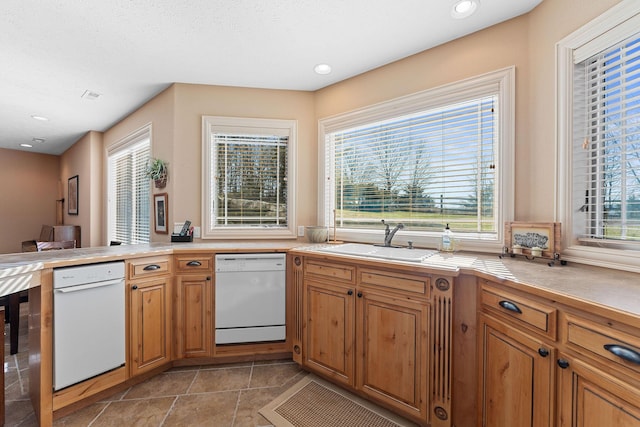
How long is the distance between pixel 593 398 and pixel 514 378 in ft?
1.13

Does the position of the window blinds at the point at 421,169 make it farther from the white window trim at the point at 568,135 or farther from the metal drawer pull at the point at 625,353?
the metal drawer pull at the point at 625,353

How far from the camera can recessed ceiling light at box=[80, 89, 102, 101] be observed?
2.87 meters

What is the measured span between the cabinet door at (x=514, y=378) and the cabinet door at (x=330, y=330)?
784mm

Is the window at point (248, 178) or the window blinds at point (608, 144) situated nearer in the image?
the window blinds at point (608, 144)

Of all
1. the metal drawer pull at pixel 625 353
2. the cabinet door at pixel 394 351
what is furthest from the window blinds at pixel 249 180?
the metal drawer pull at pixel 625 353

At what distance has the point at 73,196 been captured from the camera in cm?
501

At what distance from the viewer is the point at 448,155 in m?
2.10

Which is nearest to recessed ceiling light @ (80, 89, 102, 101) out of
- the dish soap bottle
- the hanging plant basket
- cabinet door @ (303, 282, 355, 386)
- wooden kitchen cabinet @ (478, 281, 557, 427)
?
the hanging plant basket

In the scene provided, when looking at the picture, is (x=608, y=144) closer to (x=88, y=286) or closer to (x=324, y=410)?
(x=324, y=410)

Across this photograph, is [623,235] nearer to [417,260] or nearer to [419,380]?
[417,260]

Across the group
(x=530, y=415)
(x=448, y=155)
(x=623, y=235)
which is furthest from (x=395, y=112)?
(x=530, y=415)

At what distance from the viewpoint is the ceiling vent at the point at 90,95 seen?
2.88m

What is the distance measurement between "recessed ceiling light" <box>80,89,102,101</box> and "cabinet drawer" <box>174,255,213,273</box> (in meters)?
2.21

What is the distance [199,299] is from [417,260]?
176cm
